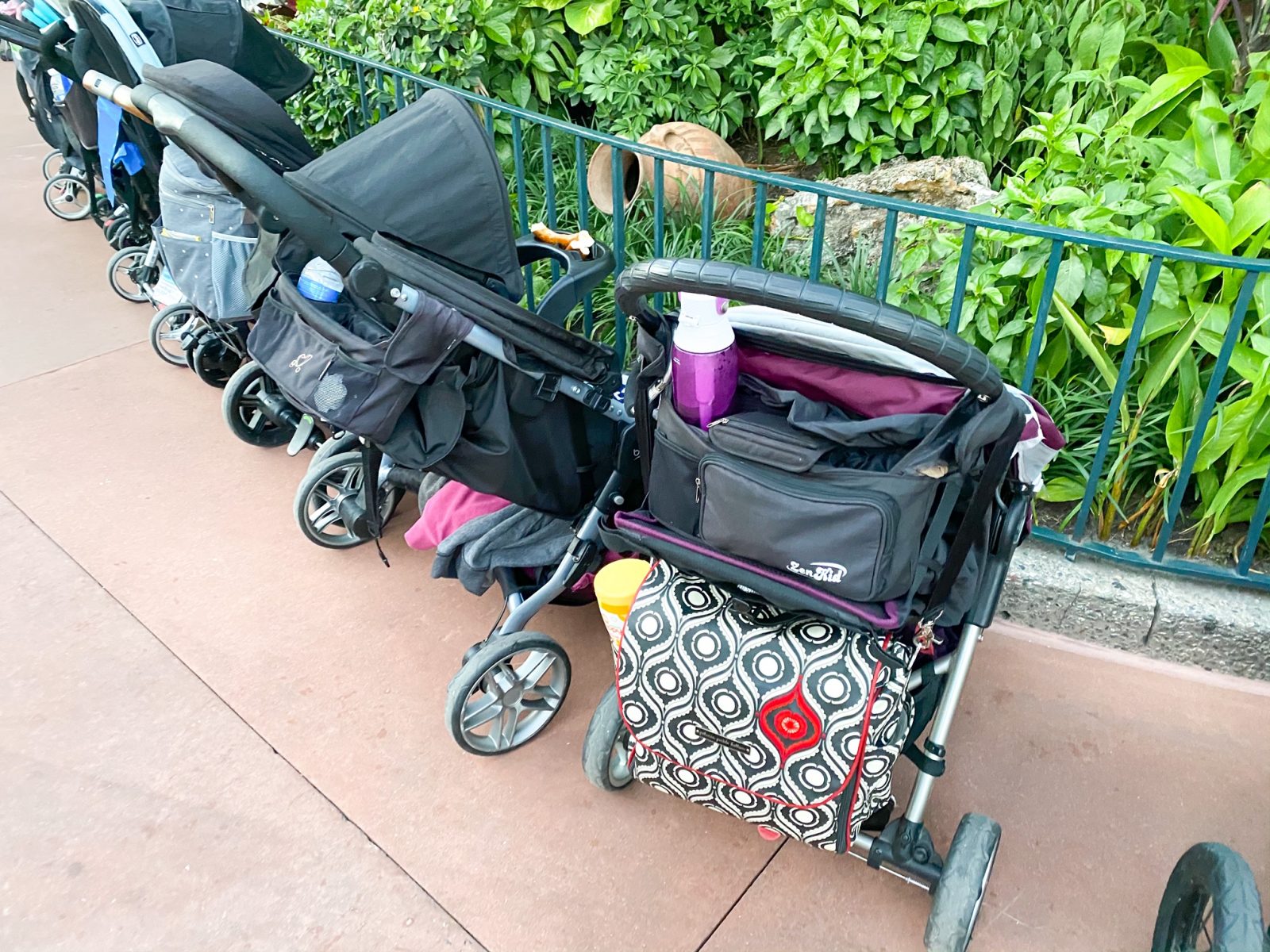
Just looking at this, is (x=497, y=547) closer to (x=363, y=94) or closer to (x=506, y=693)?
(x=506, y=693)

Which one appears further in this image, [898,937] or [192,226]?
[192,226]

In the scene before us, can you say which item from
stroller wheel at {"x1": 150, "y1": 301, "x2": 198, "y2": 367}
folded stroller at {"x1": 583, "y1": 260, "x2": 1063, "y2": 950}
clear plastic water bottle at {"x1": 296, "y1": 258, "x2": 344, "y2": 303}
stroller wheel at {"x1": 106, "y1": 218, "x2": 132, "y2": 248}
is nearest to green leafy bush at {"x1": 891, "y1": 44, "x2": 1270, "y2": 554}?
folded stroller at {"x1": 583, "y1": 260, "x2": 1063, "y2": 950}

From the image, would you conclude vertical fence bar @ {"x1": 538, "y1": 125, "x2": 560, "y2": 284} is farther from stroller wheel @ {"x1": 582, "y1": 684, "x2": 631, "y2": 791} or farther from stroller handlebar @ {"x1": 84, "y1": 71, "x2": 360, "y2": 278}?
stroller wheel @ {"x1": 582, "y1": 684, "x2": 631, "y2": 791}

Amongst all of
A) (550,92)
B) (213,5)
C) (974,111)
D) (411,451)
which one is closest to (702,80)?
(550,92)

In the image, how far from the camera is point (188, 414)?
4.02 m

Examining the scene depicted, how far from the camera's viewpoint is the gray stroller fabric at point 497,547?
2633 millimetres

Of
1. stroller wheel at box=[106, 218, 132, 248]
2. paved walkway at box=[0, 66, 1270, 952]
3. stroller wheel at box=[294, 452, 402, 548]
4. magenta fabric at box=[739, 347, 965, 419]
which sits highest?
magenta fabric at box=[739, 347, 965, 419]

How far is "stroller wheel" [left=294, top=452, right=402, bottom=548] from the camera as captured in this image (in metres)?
3.12

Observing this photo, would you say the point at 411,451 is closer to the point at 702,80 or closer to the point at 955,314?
the point at 955,314

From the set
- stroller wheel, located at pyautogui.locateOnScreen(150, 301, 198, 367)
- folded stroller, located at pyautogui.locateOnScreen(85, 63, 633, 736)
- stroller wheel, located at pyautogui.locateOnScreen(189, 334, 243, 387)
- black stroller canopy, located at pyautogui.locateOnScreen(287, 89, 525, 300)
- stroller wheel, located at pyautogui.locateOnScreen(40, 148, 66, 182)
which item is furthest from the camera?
stroller wheel, located at pyautogui.locateOnScreen(40, 148, 66, 182)

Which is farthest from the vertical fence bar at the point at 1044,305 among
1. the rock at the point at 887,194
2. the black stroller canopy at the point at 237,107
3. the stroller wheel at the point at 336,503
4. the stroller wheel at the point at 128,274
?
the stroller wheel at the point at 128,274

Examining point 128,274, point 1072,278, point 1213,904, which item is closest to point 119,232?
point 128,274

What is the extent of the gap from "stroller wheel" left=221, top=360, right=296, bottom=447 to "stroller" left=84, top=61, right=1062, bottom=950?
1.29 m

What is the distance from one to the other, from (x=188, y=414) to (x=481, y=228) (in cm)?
231
